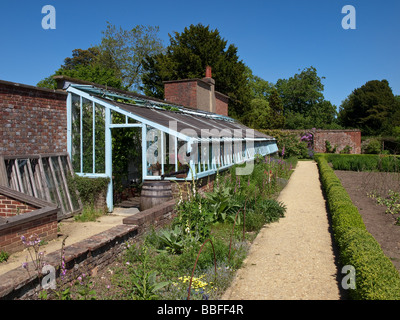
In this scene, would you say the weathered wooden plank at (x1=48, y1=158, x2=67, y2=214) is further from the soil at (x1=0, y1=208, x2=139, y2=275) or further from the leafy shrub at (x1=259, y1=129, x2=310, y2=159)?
the leafy shrub at (x1=259, y1=129, x2=310, y2=159)

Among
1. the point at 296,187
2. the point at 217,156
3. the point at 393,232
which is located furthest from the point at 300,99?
the point at 393,232

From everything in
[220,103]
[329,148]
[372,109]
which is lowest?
[329,148]

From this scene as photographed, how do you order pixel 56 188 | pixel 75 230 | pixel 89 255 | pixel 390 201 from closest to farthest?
pixel 89 255 < pixel 75 230 < pixel 56 188 < pixel 390 201

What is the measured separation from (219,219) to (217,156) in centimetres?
360

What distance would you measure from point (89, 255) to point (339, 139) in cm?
2859

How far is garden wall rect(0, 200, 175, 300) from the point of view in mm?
3320

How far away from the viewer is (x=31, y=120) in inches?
293

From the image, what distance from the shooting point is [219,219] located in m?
7.33

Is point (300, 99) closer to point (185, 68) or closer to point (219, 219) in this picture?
point (185, 68)

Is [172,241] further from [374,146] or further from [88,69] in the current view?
[374,146]

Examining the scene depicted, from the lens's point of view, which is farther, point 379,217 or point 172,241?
point 379,217

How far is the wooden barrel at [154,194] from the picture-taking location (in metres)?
7.42

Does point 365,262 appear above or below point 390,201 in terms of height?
below

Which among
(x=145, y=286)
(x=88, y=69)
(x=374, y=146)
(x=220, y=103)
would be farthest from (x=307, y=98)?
(x=145, y=286)
